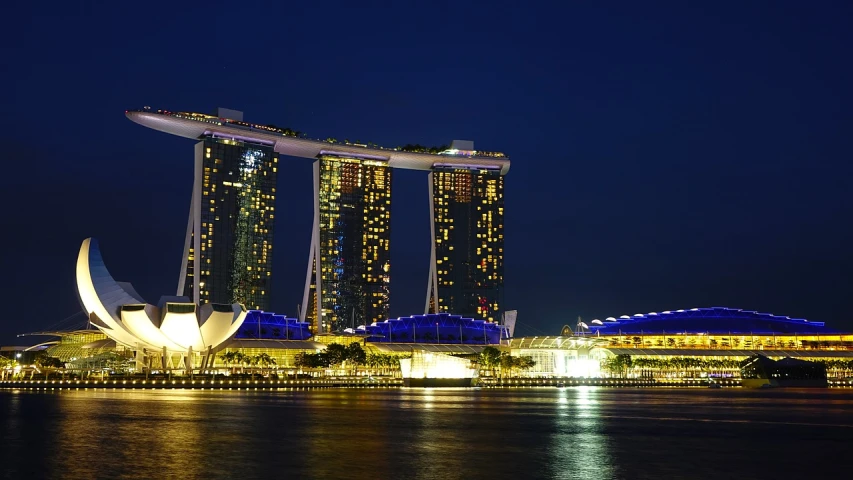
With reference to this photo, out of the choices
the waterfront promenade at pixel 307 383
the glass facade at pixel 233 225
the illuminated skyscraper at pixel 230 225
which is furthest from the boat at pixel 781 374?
the glass facade at pixel 233 225

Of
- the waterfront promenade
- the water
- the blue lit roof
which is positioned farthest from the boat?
the water

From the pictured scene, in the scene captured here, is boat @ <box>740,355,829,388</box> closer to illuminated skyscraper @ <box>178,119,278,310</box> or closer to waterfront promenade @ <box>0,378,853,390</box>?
waterfront promenade @ <box>0,378,853,390</box>

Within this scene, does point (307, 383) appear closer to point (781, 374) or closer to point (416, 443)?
point (781, 374)

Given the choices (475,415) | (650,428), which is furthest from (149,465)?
(475,415)

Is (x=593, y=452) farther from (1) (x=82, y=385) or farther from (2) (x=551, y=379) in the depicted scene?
(2) (x=551, y=379)

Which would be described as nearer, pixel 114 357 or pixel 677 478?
pixel 677 478

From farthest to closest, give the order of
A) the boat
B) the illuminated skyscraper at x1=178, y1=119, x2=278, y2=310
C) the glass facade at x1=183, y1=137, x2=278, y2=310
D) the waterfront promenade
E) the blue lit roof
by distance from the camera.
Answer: the blue lit roof
the glass facade at x1=183, y1=137, x2=278, y2=310
the illuminated skyscraper at x1=178, y1=119, x2=278, y2=310
the boat
the waterfront promenade
